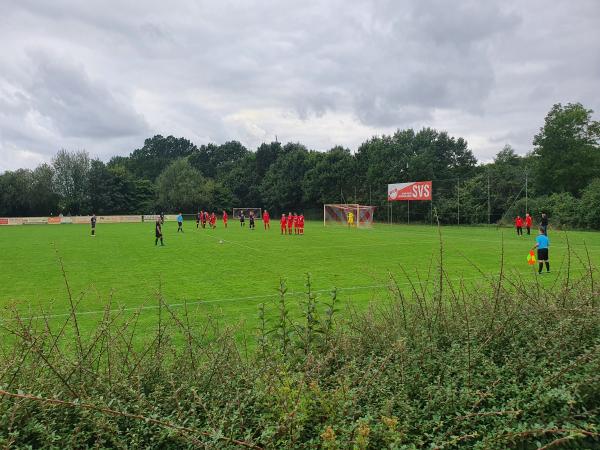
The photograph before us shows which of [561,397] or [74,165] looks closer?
[561,397]

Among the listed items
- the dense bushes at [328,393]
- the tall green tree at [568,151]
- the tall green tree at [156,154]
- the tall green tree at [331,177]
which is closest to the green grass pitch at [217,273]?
the dense bushes at [328,393]

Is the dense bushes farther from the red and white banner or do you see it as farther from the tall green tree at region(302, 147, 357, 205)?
the tall green tree at region(302, 147, 357, 205)

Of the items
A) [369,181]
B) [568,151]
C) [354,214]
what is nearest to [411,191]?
[354,214]

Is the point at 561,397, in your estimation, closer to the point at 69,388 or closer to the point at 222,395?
the point at 222,395

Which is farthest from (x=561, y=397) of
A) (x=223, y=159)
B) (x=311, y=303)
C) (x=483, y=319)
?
(x=223, y=159)

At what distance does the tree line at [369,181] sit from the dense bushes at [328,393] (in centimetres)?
4740

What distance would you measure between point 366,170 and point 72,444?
72.5 m

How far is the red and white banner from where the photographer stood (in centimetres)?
5453

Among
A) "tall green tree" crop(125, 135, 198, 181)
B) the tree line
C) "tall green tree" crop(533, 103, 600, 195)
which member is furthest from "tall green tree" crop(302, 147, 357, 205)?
"tall green tree" crop(125, 135, 198, 181)

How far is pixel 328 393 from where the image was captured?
10.8ft

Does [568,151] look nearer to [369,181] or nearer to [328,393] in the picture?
[369,181]

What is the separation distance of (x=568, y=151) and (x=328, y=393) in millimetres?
63954

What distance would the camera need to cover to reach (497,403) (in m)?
3.29

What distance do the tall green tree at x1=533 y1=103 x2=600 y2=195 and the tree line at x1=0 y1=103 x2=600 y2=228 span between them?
115mm
